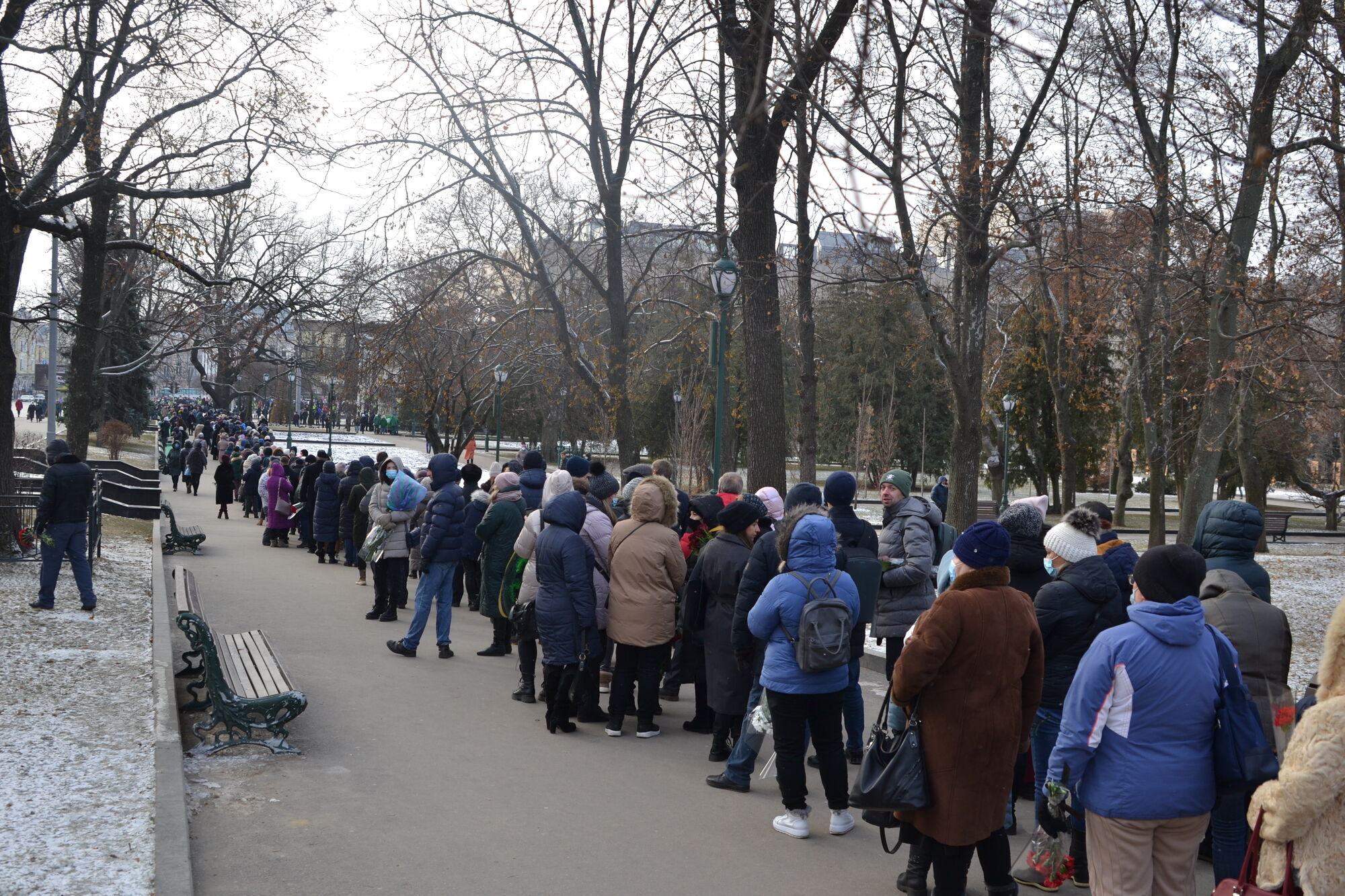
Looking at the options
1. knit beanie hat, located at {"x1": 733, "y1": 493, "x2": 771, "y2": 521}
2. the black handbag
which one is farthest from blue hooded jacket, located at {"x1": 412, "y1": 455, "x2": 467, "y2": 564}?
the black handbag

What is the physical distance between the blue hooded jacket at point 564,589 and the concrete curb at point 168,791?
2.49 meters

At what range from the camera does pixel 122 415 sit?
56.9 metres

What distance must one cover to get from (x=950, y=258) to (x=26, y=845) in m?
16.1

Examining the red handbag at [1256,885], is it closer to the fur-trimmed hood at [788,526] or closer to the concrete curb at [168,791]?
the fur-trimmed hood at [788,526]

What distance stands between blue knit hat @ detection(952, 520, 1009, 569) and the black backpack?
1.20 meters

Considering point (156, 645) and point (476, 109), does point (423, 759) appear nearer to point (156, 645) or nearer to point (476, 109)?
point (156, 645)

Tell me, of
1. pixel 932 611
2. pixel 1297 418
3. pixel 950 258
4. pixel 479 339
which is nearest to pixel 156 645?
pixel 932 611

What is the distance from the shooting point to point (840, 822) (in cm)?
620

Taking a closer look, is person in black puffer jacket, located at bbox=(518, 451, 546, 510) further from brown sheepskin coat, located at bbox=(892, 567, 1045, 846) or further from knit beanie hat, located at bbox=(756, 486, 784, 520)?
brown sheepskin coat, located at bbox=(892, 567, 1045, 846)

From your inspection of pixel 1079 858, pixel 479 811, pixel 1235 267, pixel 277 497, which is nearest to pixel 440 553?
pixel 479 811

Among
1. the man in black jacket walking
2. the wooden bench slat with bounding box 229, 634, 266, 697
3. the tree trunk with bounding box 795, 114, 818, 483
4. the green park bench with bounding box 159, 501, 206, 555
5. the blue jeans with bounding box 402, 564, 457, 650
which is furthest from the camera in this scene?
the green park bench with bounding box 159, 501, 206, 555

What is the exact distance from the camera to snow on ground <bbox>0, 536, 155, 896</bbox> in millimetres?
5172

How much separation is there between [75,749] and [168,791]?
1.32 metres

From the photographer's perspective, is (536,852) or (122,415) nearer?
(536,852)
